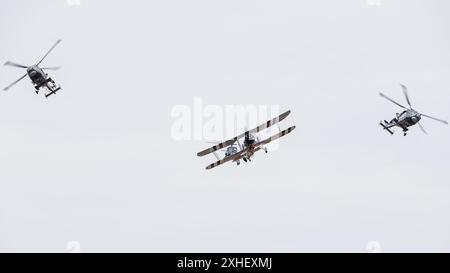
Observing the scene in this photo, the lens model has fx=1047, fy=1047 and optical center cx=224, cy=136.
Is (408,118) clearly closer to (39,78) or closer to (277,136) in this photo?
(277,136)

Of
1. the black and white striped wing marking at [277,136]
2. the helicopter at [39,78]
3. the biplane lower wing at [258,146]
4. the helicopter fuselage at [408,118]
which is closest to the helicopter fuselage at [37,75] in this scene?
the helicopter at [39,78]

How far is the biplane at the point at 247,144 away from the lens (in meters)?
117

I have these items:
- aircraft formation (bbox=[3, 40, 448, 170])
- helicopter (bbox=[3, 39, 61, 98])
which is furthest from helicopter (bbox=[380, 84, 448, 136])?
helicopter (bbox=[3, 39, 61, 98])

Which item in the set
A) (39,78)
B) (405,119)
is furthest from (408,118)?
(39,78)

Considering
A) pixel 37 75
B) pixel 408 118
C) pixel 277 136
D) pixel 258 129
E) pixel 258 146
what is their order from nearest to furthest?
pixel 37 75 < pixel 258 146 < pixel 258 129 < pixel 277 136 < pixel 408 118

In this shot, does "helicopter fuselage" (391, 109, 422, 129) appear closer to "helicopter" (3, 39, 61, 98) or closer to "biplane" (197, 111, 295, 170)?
"biplane" (197, 111, 295, 170)

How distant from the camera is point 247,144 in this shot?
117 metres

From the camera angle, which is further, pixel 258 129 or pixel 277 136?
pixel 277 136

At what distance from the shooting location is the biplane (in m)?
117
